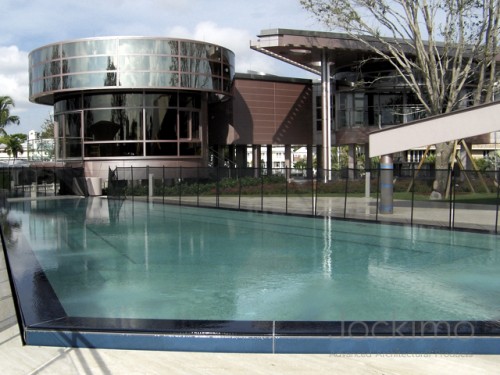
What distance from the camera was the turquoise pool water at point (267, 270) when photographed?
8.14m

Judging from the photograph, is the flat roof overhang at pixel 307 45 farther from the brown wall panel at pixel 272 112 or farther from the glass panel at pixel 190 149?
the glass panel at pixel 190 149

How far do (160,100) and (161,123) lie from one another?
5.03ft

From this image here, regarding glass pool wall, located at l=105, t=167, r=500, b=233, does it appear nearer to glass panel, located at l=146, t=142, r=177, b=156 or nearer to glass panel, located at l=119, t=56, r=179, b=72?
glass panel, located at l=146, t=142, r=177, b=156

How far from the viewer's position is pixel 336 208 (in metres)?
25.9

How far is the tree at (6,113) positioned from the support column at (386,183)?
189 feet

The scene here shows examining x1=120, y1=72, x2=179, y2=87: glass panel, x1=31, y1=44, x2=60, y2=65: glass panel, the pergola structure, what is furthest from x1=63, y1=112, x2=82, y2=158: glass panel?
the pergola structure

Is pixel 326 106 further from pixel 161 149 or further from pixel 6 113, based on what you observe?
pixel 6 113

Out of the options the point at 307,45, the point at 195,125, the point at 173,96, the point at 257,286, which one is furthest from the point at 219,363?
the point at 307,45

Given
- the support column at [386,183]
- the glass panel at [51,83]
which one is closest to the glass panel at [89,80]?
the glass panel at [51,83]

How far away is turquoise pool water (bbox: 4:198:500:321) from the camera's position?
814 cm

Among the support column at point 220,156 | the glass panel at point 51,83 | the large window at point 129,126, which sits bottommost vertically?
the support column at point 220,156

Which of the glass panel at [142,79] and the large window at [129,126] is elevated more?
the glass panel at [142,79]

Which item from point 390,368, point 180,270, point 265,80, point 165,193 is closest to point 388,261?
point 180,270

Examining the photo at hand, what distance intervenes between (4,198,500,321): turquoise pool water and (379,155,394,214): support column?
7.10ft
